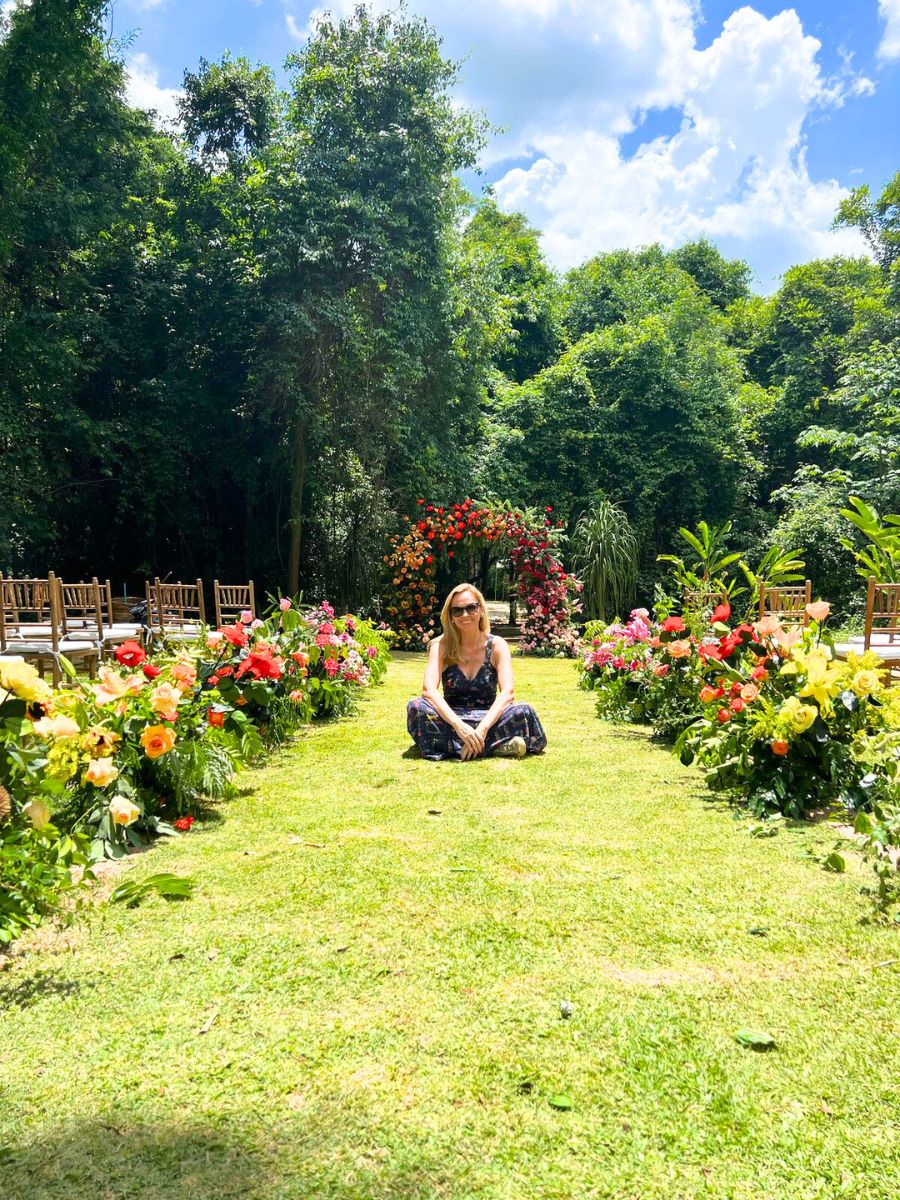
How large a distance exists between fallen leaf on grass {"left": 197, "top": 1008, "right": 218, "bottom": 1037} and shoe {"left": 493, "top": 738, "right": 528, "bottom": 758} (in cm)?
260

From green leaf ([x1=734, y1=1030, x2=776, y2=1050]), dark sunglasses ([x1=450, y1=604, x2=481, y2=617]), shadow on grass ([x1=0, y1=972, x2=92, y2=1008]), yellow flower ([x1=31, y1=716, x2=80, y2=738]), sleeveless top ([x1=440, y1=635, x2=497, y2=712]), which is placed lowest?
green leaf ([x1=734, y1=1030, x2=776, y2=1050])

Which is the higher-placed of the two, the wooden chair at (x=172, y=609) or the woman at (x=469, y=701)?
the wooden chair at (x=172, y=609)

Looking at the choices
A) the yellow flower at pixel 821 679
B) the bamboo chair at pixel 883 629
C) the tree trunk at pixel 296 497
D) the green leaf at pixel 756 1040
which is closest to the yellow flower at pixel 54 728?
the green leaf at pixel 756 1040

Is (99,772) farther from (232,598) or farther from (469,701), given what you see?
(232,598)

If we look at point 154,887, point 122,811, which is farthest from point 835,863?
point 122,811

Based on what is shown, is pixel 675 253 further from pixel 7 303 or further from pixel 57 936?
pixel 57 936

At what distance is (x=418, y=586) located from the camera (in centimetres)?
1104

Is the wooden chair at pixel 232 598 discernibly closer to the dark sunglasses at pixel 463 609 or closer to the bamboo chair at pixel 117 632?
the bamboo chair at pixel 117 632

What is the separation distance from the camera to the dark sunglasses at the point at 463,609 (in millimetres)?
4367

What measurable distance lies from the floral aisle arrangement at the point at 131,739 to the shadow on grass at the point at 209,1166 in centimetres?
79

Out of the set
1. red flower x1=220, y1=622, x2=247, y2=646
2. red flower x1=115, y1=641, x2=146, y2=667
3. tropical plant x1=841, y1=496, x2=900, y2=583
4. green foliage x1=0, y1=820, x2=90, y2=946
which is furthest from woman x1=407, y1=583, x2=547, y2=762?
tropical plant x1=841, y1=496, x2=900, y2=583

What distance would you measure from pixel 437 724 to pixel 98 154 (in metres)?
11.2

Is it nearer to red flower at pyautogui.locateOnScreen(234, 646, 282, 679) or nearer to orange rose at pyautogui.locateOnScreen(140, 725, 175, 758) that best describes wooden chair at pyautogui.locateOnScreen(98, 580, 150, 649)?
red flower at pyautogui.locateOnScreen(234, 646, 282, 679)

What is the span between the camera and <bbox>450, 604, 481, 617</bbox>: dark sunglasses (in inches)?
172
